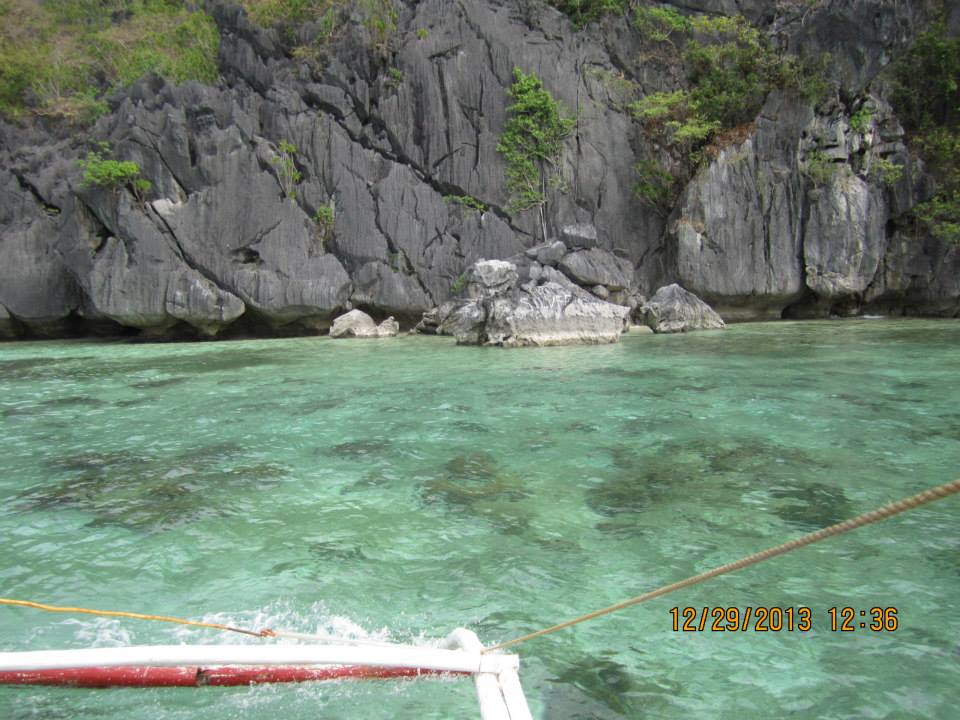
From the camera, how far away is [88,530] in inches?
169

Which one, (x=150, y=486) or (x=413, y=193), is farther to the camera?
(x=413, y=193)

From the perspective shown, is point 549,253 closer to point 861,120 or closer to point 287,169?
point 287,169

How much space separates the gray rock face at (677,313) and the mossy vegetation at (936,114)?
8.45m

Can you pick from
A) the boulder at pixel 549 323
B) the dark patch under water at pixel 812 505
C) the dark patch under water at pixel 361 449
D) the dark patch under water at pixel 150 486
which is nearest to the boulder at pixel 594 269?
the boulder at pixel 549 323

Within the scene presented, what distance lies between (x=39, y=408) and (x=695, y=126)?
20683 mm

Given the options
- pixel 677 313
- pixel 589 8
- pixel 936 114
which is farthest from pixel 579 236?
pixel 936 114

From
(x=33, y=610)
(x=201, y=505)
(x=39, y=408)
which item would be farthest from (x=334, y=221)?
(x=33, y=610)

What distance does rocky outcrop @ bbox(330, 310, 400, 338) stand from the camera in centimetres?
2002

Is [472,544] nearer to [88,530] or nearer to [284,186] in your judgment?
[88,530]

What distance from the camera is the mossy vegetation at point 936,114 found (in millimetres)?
20656

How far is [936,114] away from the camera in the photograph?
2238 cm

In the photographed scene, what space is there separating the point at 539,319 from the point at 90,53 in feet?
74.8

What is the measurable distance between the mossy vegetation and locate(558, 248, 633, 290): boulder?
33.2 feet

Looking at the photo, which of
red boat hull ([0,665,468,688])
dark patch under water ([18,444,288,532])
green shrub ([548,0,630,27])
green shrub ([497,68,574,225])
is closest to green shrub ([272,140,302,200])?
green shrub ([497,68,574,225])
